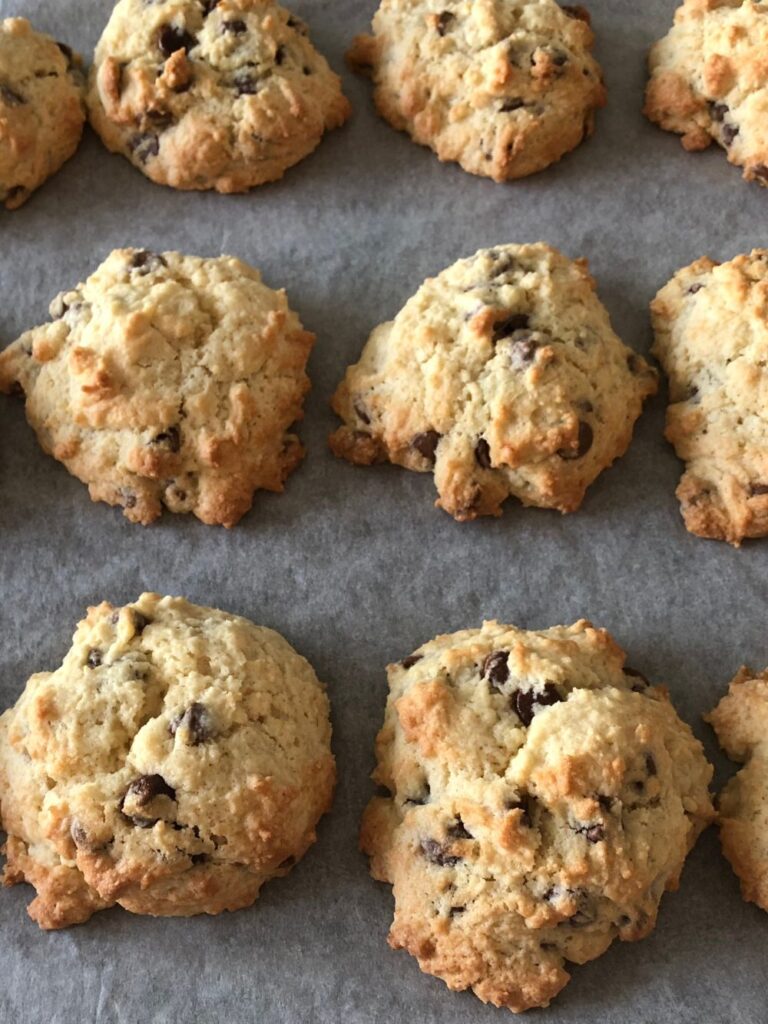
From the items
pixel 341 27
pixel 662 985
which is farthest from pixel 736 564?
pixel 341 27

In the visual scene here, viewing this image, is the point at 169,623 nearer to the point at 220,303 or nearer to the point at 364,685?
the point at 364,685

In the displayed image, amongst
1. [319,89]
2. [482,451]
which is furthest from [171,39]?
[482,451]

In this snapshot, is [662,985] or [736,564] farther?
[736,564]

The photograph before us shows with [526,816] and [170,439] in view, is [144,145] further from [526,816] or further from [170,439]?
[526,816]

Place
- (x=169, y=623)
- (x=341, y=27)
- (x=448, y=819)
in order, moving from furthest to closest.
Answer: (x=341, y=27) < (x=169, y=623) < (x=448, y=819)

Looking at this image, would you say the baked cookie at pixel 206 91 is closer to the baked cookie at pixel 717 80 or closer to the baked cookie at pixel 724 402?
the baked cookie at pixel 717 80

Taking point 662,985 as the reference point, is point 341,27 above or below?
above
